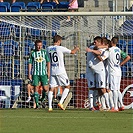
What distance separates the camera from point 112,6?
2339 cm

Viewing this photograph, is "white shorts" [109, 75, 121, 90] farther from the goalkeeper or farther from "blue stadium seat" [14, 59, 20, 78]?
"blue stadium seat" [14, 59, 20, 78]

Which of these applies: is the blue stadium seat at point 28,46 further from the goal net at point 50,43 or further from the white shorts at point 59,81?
the white shorts at point 59,81

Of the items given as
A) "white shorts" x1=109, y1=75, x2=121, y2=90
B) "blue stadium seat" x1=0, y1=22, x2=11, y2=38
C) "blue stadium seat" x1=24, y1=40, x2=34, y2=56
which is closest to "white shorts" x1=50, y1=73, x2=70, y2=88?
"white shorts" x1=109, y1=75, x2=121, y2=90

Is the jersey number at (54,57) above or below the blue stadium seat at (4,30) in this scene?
below

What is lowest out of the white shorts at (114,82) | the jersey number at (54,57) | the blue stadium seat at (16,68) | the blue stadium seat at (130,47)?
the white shorts at (114,82)

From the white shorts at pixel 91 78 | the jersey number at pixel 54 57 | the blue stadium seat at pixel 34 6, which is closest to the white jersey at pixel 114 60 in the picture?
the white shorts at pixel 91 78

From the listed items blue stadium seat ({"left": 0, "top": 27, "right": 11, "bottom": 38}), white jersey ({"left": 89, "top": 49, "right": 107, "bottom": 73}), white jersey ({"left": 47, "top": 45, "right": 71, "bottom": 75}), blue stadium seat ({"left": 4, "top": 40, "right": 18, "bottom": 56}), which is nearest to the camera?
white jersey ({"left": 47, "top": 45, "right": 71, "bottom": 75})

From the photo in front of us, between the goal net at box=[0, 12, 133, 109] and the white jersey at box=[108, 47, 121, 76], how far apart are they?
8.18 ft

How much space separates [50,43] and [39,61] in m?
2.93

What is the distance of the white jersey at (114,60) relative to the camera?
14883 mm

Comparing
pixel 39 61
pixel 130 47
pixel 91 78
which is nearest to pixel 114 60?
pixel 91 78

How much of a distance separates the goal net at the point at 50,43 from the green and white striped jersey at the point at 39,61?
179cm

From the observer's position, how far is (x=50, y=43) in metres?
18.5

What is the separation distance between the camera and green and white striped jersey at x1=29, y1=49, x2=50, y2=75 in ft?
51.0
